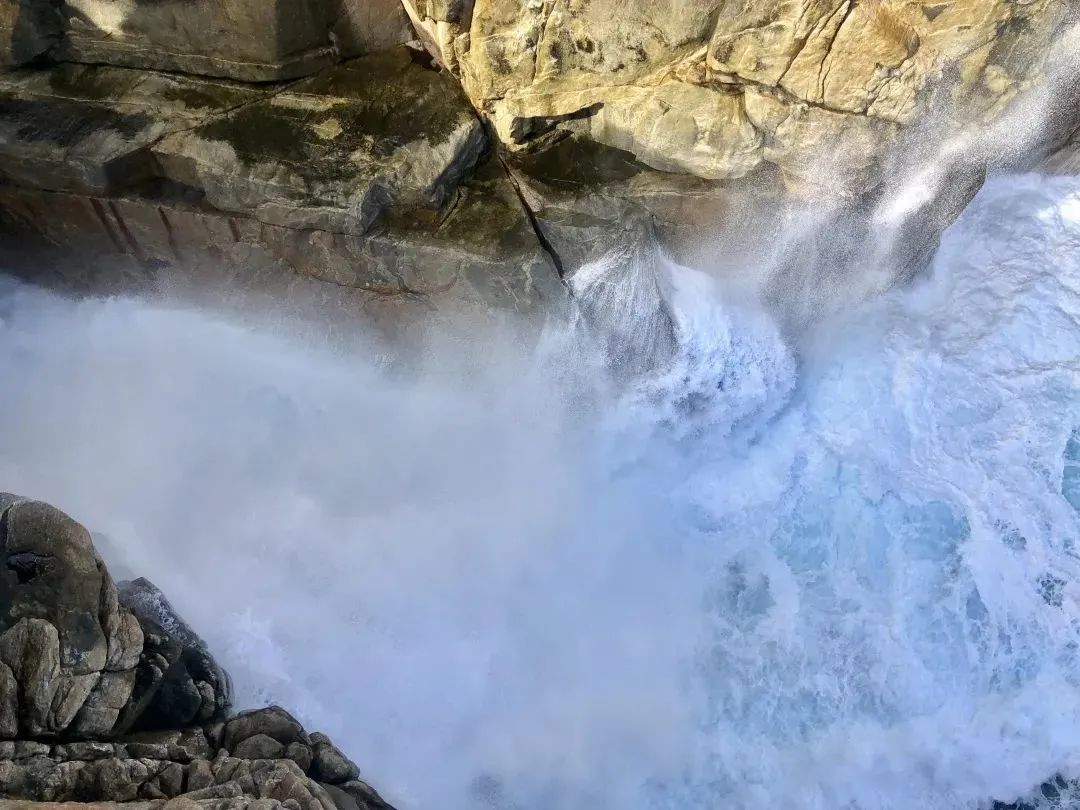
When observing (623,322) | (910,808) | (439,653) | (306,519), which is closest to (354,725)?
(439,653)

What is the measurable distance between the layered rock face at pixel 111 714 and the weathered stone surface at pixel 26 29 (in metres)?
3.41

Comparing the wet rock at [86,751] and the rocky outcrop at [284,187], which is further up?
the rocky outcrop at [284,187]

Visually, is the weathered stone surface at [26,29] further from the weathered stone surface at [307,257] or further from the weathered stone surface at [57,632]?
the weathered stone surface at [57,632]

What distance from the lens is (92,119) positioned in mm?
5215

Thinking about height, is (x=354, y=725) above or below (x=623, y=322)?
below

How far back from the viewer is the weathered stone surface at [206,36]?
500 centimetres

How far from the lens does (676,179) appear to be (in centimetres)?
499

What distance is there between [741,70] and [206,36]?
Result: 3.47m

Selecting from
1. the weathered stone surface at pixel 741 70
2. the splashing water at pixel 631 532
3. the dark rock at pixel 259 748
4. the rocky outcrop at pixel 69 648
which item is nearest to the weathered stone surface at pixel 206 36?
the weathered stone surface at pixel 741 70

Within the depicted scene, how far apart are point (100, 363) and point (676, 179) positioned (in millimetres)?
4166

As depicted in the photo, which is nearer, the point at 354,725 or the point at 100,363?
the point at 354,725

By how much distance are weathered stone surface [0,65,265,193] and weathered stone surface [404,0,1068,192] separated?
1690 millimetres

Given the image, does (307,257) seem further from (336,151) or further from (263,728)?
(263,728)

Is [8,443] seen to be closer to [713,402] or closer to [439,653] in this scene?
[439,653]
